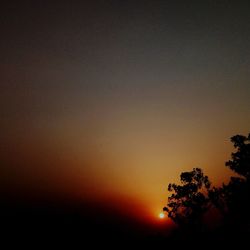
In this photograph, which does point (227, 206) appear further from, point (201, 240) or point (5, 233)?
point (5, 233)

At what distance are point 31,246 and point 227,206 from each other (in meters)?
54.1

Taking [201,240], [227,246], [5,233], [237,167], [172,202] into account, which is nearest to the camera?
[237,167]

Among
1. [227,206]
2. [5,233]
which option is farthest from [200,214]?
[5,233]

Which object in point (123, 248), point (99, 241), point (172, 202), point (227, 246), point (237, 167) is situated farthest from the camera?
point (99, 241)

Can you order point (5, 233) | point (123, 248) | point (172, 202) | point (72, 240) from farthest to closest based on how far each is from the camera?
point (5, 233)
point (72, 240)
point (123, 248)
point (172, 202)

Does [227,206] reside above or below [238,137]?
below

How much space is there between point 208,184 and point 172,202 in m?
5.50

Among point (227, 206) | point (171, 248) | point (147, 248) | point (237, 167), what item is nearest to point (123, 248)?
point (147, 248)

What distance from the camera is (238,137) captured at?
1224 inches

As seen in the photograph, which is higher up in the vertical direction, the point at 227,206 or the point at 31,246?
the point at 31,246

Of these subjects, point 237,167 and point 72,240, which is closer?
point 237,167

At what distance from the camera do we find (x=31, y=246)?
236 ft

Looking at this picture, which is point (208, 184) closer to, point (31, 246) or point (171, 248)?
point (171, 248)

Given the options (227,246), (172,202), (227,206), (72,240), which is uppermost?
(72,240)
